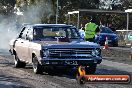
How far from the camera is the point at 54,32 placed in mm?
14000

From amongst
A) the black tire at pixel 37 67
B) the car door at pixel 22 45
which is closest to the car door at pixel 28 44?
the car door at pixel 22 45

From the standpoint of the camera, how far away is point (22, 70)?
563 inches

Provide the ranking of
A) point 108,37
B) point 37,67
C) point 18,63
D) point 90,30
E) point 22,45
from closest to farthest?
point 37,67, point 22,45, point 18,63, point 90,30, point 108,37

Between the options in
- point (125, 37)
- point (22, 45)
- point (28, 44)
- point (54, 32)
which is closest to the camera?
point (28, 44)

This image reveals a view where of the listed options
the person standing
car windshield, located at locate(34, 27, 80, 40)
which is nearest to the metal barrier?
the person standing

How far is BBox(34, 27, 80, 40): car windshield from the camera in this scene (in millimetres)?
13789

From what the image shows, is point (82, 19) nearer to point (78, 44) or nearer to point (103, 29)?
point (103, 29)

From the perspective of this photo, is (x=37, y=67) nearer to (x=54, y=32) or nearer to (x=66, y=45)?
(x=66, y=45)

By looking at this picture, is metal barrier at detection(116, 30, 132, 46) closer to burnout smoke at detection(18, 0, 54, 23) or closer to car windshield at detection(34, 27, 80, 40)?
car windshield at detection(34, 27, 80, 40)

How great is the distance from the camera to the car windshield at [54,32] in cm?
1379

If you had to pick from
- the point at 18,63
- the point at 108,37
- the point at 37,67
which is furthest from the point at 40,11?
the point at 37,67

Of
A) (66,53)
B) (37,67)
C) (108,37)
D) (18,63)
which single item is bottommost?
(108,37)

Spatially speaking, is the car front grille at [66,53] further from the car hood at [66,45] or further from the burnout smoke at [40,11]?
the burnout smoke at [40,11]

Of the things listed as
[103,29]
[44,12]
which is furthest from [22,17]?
[103,29]
